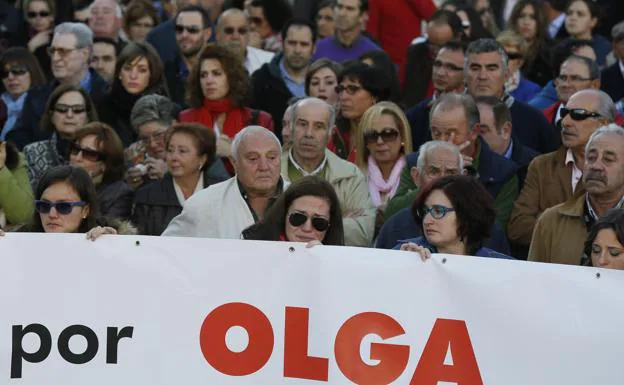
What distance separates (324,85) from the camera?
13.6 meters

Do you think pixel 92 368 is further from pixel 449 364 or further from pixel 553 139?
pixel 553 139

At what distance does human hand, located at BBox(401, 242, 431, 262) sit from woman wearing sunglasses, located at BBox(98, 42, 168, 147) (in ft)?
17.3

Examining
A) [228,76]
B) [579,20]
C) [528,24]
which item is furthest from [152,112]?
[579,20]

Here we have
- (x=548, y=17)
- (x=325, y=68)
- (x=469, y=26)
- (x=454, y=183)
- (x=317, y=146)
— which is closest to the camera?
(x=454, y=183)

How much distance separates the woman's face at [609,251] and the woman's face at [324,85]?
4.93 m

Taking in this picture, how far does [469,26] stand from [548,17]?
2.12 metres

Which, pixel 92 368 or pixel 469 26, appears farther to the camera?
pixel 469 26

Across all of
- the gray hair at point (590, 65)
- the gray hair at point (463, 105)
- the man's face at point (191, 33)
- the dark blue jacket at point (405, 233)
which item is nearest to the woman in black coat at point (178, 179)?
the gray hair at point (463, 105)

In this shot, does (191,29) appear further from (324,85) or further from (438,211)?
(438,211)

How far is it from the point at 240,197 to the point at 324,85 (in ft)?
10.9

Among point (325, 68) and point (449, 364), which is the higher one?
point (325, 68)

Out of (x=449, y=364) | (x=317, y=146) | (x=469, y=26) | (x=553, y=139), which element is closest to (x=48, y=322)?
(x=449, y=364)

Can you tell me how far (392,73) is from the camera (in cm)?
1431

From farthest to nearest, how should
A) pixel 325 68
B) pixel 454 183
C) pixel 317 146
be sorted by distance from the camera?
pixel 325 68
pixel 317 146
pixel 454 183
